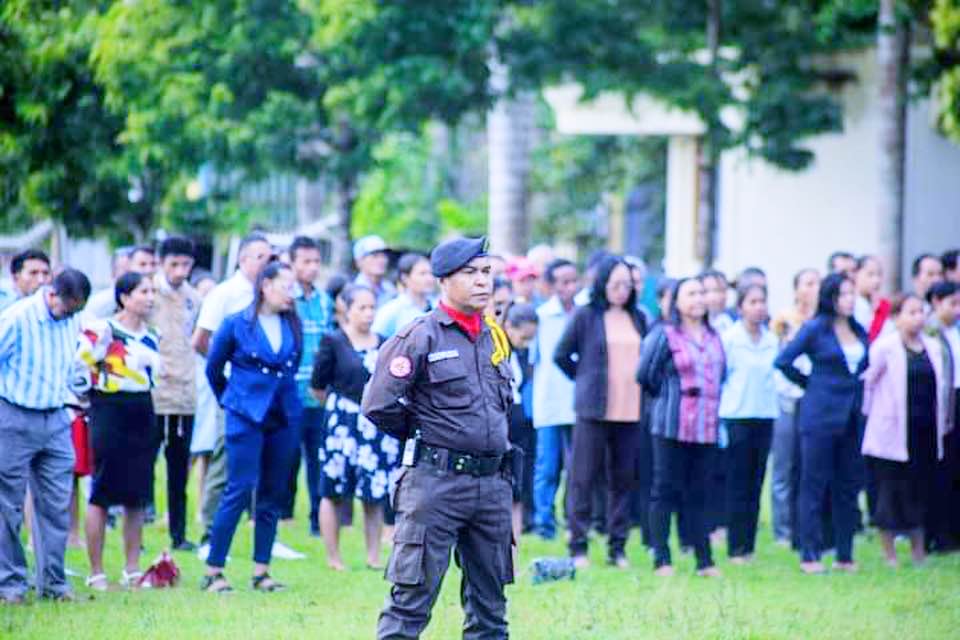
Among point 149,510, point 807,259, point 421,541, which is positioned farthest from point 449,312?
point 807,259

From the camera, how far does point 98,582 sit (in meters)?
12.5

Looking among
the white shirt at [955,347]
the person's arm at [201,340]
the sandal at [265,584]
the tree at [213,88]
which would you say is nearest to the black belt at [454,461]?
the sandal at [265,584]

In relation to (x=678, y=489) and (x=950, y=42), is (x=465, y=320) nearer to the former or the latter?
(x=678, y=489)

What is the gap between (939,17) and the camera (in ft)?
73.1

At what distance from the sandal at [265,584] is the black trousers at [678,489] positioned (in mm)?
2922

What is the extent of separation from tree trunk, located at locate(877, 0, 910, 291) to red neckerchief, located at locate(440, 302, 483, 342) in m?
15.7

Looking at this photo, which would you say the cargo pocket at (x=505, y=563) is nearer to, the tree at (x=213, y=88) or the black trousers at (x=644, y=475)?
the black trousers at (x=644, y=475)

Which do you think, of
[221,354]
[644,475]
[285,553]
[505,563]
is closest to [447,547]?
[505,563]

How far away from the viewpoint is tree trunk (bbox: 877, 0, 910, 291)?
24.2m

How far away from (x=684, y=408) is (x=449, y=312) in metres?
4.63

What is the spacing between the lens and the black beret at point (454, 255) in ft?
30.6

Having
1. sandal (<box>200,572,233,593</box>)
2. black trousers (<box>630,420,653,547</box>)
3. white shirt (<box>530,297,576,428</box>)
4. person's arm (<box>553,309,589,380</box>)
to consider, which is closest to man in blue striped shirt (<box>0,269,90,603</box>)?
Answer: sandal (<box>200,572,233,593</box>)

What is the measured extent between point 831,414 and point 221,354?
15.4 feet

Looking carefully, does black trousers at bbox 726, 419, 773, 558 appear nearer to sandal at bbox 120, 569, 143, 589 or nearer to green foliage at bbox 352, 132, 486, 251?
sandal at bbox 120, 569, 143, 589
